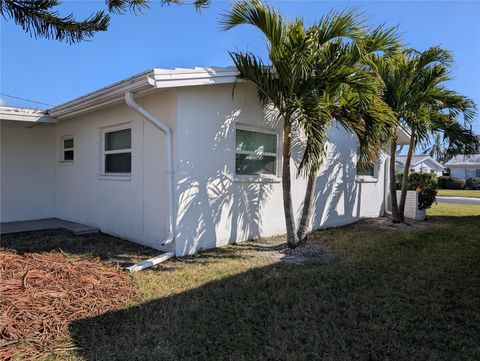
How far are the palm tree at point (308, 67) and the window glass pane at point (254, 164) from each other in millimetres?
1132

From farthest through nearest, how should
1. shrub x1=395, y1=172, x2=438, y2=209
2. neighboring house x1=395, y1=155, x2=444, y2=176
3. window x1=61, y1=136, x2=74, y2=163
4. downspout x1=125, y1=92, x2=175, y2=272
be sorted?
neighboring house x1=395, y1=155, x2=444, y2=176, shrub x1=395, y1=172, x2=438, y2=209, window x1=61, y1=136, x2=74, y2=163, downspout x1=125, y1=92, x2=175, y2=272

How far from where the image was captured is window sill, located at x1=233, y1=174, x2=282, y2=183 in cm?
729

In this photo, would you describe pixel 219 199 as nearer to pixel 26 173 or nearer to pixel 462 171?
pixel 26 173

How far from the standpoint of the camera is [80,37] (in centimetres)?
326

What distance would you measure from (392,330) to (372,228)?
6.76 m

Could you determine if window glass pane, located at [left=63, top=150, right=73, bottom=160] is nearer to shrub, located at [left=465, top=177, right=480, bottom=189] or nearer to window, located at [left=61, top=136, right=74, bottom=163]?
window, located at [left=61, top=136, right=74, bottom=163]

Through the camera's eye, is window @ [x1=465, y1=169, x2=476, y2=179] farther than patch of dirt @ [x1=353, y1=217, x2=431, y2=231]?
Yes

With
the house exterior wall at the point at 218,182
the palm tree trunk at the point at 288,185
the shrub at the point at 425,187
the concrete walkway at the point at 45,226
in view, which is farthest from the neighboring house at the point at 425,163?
the concrete walkway at the point at 45,226

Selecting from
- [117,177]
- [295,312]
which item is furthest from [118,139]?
[295,312]

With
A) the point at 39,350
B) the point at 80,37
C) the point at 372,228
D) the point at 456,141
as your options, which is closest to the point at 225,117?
the point at 80,37

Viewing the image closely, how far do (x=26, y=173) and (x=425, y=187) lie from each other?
1347 cm

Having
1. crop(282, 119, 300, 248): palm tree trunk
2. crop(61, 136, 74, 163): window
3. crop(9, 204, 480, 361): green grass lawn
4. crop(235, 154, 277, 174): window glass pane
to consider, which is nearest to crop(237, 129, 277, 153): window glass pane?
crop(235, 154, 277, 174): window glass pane

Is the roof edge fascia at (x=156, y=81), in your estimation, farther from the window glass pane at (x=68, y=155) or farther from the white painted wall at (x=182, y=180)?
the window glass pane at (x=68, y=155)

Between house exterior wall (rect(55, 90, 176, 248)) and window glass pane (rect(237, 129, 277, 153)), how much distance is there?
1766mm
